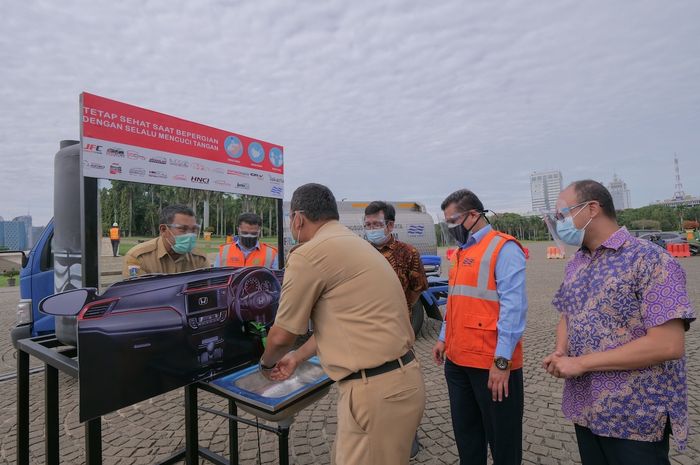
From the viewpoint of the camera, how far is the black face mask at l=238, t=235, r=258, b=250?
344 cm

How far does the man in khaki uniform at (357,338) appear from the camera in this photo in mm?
1665

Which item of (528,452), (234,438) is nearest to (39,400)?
(234,438)

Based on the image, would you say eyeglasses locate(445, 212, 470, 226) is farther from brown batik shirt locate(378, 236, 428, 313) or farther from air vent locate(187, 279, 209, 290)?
air vent locate(187, 279, 209, 290)

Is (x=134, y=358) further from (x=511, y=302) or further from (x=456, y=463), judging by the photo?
(x=456, y=463)

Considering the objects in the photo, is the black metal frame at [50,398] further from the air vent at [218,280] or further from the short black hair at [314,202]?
the short black hair at [314,202]

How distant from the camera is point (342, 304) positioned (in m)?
1.70

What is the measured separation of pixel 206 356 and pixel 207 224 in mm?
981

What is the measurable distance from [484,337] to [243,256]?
225cm

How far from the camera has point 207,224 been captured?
2.77 meters

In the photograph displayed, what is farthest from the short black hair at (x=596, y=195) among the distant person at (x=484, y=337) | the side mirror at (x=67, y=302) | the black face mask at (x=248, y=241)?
the black face mask at (x=248, y=241)

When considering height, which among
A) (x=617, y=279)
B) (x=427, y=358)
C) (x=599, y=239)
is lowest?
(x=427, y=358)

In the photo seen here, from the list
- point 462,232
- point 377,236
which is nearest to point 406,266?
point 377,236

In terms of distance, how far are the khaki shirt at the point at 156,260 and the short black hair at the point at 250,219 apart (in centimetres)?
66

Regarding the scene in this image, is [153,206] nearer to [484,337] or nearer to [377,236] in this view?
[377,236]
